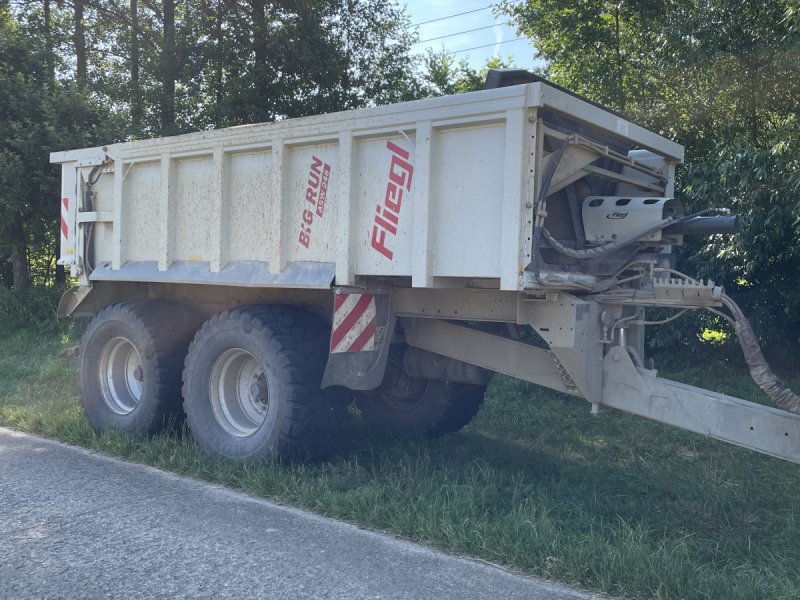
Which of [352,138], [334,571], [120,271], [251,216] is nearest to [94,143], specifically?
[120,271]

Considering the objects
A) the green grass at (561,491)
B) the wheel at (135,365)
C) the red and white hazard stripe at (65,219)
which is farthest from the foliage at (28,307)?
the wheel at (135,365)

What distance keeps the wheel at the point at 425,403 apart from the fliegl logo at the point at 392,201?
1825 mm

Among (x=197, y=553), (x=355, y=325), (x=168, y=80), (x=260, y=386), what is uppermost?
(x=168, y=80)

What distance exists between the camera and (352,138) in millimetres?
5711

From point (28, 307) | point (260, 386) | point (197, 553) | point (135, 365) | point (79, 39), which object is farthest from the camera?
point (79, 39)

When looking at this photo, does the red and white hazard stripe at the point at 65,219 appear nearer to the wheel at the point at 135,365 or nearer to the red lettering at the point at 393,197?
the wheel at the point at 135,365

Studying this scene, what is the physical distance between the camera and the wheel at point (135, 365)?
23.2 feet

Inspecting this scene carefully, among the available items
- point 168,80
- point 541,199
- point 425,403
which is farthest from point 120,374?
point 168,80

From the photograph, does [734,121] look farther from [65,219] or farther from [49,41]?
[49,41]

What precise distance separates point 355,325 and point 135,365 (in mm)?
2857

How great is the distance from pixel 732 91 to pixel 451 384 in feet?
18.9

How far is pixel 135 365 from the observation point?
305 inches

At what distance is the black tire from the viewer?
5.98 m

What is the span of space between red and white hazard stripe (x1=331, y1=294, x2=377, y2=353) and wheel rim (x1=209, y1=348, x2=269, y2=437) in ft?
3.16
